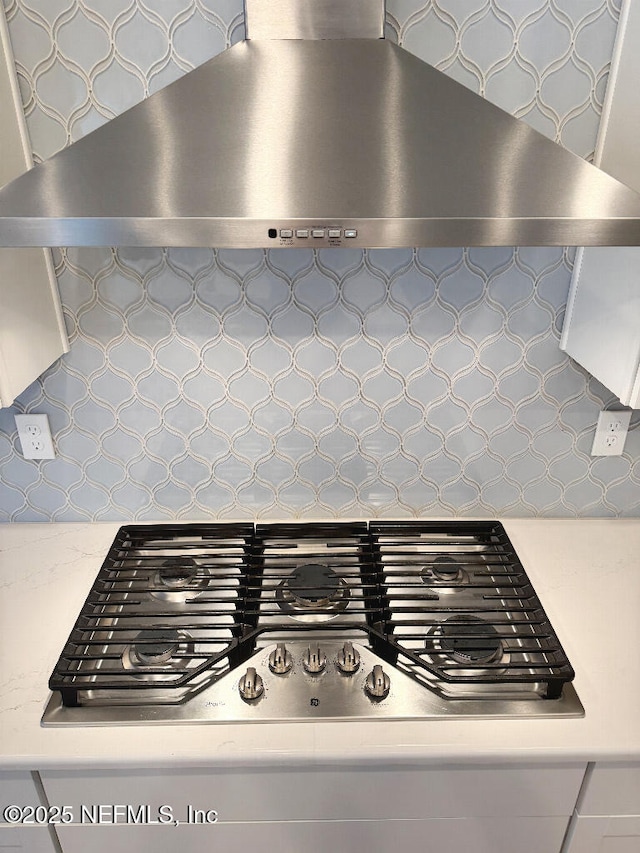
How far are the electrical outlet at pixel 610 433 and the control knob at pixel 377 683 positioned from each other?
2.55 ft

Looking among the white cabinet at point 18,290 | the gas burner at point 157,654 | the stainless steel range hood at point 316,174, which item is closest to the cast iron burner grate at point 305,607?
the gas burner at point 157,654

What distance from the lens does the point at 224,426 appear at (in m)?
1.59

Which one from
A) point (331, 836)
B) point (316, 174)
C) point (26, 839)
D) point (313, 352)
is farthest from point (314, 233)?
point (26, 839)

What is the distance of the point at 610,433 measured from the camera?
5.25 ft

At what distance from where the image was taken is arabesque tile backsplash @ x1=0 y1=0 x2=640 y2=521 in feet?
4.24

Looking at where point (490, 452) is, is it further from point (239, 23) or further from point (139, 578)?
point (239, 23)

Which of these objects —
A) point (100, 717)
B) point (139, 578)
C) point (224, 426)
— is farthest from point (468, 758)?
point (224, 426)

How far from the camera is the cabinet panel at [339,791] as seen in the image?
115 cm

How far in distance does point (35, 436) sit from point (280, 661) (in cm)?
79

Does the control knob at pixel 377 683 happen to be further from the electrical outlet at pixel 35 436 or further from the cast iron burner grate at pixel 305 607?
the electrical outlet at pixel 35 436

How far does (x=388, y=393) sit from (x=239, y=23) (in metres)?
0.80

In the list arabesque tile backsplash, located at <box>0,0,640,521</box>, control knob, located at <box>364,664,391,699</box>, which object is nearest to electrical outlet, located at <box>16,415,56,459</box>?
arabesque tile backsplash, located at <box>0,0,640,521</box>

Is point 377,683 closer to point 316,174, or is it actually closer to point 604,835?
point 604,835

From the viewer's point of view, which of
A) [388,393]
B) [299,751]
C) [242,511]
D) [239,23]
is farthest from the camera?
[242,511]
